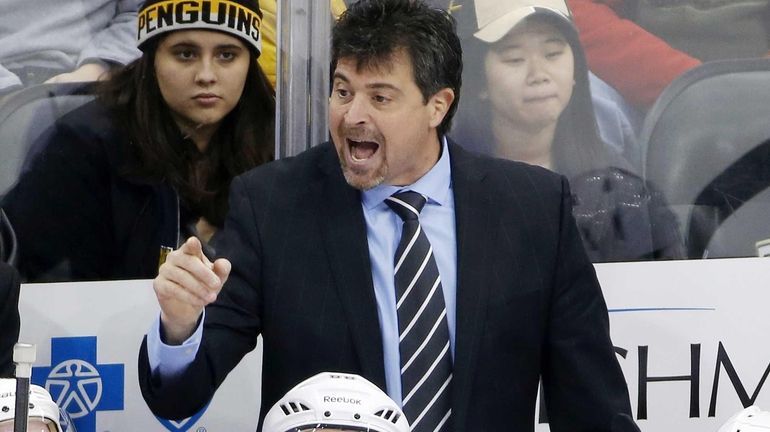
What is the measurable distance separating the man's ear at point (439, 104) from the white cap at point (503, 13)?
725mm

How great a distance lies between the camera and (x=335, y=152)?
4027 mm

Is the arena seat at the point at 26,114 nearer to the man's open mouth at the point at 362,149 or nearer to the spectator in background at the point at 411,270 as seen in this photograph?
the spectator in background at the point at 411,270

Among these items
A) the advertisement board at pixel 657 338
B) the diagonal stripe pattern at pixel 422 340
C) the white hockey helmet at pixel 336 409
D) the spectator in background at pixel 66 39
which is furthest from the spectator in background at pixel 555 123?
the white hockey helmet at pixel 336 409

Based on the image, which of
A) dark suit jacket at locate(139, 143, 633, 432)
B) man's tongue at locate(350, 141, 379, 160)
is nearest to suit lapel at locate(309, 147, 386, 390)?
dark suit jacket at locate(139, 143, 633, 432)

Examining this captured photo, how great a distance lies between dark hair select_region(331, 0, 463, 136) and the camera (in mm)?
3867

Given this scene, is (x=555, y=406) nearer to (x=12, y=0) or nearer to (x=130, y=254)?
(x=130, y=254)

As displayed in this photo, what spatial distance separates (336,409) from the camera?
3.23 meters

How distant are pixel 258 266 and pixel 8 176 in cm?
122

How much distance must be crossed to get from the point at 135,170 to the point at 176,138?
0.16 metres

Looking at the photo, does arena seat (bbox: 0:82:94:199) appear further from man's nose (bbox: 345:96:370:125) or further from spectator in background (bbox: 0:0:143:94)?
man's nose (bbox: 345:96:370:125)

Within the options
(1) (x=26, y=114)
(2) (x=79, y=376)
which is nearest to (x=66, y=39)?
(1) (x=26, y=114)

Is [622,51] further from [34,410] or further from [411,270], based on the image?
[34,410]

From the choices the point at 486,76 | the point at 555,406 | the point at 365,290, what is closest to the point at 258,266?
the point at 365,290

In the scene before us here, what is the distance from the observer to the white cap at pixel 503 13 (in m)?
4.71
